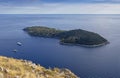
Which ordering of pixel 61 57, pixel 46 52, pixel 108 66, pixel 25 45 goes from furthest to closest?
pixel 25 45 < pixel 46 52 < pixel 61 57 < pixel 108 66

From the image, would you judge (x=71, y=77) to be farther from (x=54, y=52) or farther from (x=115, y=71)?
(x=54, y=52)

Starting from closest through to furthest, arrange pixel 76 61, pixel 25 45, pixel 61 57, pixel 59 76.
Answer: pixel 59 76, pixel 76 61, pixel 61 57, pixel 25 45

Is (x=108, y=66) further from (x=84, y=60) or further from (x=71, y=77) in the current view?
(x=71, y=77)

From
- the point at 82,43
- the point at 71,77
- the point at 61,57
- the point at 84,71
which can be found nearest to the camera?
the point at 71,77

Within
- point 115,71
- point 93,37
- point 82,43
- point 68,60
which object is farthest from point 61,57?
point 93,37

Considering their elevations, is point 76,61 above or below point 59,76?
below

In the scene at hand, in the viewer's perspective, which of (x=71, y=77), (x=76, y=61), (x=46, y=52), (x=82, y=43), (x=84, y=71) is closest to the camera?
(x=71, y=77)

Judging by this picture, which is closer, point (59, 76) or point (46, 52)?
point (59, 76)

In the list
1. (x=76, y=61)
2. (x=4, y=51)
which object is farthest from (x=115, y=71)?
(x=4, y=51)

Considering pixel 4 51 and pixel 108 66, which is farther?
pixel 4 51
